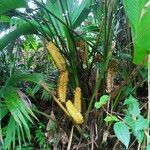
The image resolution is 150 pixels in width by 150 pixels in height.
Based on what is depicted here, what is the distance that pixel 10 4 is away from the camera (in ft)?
5.32

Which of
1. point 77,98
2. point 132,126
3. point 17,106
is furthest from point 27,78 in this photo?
point 132,126

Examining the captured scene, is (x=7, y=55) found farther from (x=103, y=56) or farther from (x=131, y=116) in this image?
(x=131, y=116)

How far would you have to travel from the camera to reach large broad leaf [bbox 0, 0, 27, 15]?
Answer: 160cm

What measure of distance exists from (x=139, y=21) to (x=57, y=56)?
1.66ft

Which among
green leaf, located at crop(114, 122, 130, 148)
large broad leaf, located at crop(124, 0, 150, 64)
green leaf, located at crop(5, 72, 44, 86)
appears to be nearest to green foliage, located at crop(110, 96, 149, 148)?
green leaf, located at crop(114, 122, 130, 148)

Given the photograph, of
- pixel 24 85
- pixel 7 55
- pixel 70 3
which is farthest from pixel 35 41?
pixel 70 3

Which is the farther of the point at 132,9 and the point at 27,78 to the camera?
the point at 27,78

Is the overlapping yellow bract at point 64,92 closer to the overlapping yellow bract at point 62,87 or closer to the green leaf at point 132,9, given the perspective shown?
the overlapping yellow bract at point 62,87

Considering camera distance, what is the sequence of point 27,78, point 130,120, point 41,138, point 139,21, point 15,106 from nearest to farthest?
point 139,21 < point 130,120 < point 15,106 < point 27,78 < point 41,138

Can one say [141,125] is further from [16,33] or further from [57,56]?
[16,33]

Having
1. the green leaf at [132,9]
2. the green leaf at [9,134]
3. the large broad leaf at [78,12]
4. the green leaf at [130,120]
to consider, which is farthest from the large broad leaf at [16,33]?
the green leaf at [130,120]

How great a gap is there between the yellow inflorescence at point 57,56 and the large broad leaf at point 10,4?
0.23m

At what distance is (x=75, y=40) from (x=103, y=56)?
18 cm

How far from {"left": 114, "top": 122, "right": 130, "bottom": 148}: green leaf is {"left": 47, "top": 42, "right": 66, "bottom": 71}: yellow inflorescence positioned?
48cm
